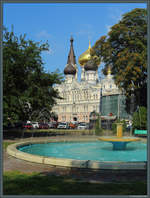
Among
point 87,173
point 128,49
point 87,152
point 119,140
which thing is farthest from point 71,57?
point 87,173

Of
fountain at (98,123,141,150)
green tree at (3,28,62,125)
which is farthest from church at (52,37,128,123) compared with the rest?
fountain at (98,123,141,150)

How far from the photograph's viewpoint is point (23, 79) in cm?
2278

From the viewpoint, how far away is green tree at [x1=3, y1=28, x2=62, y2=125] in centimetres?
2052

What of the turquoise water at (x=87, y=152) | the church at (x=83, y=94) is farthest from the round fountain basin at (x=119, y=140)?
the church at (x=83, y=94)

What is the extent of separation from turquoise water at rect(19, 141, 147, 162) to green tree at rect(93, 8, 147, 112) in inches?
467

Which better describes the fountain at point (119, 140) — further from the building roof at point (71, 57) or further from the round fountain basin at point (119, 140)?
the building roof at point (71, 57)

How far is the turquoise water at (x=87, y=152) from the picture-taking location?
1200 centimetres

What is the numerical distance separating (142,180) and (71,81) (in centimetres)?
8350

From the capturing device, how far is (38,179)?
→ 6.98m

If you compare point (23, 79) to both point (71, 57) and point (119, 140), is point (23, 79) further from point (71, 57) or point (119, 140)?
point (71, 57)

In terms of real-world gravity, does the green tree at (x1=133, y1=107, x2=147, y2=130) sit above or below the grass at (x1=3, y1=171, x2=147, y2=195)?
above

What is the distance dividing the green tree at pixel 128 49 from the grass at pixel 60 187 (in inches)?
904

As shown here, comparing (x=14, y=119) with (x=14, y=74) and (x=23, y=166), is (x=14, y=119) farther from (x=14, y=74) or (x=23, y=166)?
(x=23, y=166)

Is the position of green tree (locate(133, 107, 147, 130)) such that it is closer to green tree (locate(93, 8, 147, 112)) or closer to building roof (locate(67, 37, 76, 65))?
green tree (locate(93, 8, 147, 112))
